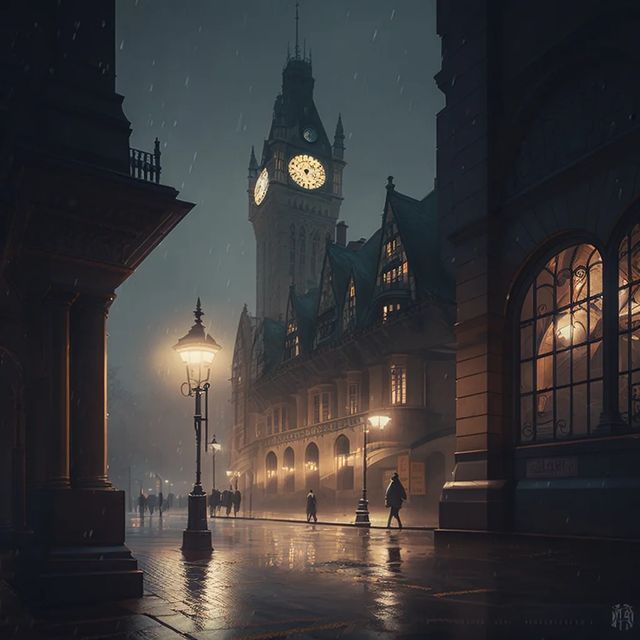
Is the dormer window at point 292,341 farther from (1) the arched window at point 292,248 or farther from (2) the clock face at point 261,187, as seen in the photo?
(2) the clock face at point 261,187

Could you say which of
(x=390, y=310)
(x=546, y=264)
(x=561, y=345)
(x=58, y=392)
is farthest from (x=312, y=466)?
(x=58, y=392)

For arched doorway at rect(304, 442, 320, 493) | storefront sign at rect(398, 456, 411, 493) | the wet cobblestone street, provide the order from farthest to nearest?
arched doorway at rect(304, 442, 320, 493)
storefront sign at rect(398, 456, 411, 493)
the wet cobblestone street

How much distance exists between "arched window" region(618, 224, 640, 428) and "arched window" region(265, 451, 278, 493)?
1842 inches

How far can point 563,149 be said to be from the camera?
688 inches

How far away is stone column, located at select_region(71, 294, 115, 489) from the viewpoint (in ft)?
35.2

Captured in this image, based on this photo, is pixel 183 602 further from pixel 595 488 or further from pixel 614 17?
pixel 614 17

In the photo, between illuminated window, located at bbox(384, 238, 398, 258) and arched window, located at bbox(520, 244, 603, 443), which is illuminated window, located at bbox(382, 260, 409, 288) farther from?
arched window, located at bbox(520, 244, 603, 443)

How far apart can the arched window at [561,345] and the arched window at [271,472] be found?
144 ft

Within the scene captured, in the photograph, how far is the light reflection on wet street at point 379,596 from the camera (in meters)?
7.53

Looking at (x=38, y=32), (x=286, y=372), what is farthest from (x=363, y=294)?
(x=38, y=32)

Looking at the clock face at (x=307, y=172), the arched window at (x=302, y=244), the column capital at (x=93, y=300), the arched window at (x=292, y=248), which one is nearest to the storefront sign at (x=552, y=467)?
the column capital at (x=93, y=300)

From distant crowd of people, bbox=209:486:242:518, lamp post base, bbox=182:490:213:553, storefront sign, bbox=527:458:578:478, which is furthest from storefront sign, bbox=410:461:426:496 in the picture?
lamp post base, bbox=182:490:213:553

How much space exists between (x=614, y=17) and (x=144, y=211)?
10829mm

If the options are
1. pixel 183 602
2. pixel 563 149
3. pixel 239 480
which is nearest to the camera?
pixel 183 602
